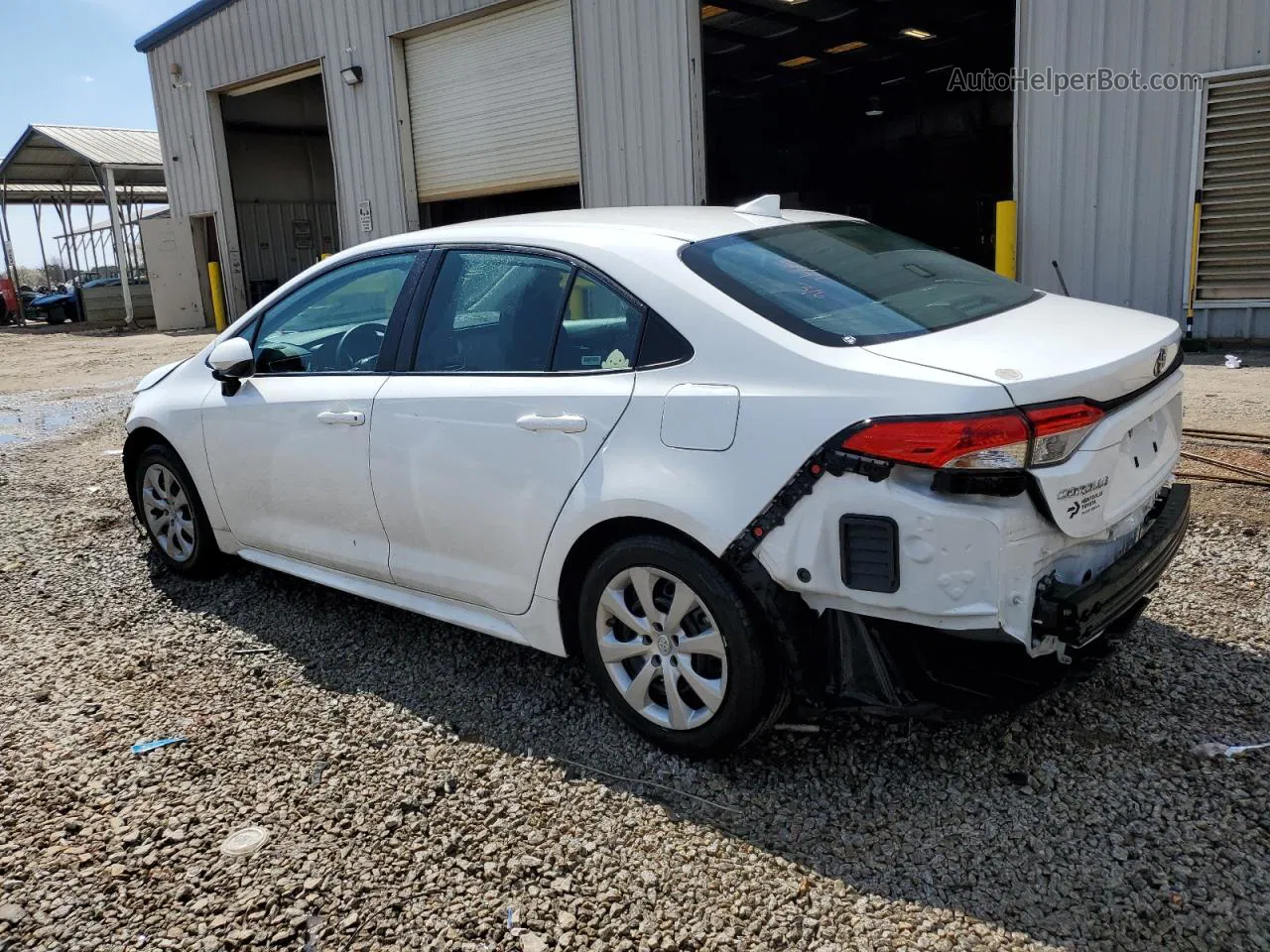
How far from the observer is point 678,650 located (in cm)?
294

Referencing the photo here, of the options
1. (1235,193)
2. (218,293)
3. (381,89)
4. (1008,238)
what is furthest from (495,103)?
(218,293)

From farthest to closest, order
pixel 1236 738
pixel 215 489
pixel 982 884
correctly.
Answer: pixel 215 489
pixel 1236 738
pixel 982 884

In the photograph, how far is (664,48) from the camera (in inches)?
465

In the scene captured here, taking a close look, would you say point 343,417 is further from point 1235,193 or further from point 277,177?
point 277,177

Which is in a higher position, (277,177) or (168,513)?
(277,177)

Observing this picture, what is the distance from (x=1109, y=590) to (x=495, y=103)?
13.2 meters

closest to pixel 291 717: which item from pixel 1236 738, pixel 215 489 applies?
pixel 215 489

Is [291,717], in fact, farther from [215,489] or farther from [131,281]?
[131,281]

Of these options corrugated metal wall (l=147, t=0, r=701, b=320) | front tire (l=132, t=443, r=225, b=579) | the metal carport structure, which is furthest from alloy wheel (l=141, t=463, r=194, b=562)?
the metal carport structure

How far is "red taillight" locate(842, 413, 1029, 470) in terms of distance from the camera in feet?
7.90

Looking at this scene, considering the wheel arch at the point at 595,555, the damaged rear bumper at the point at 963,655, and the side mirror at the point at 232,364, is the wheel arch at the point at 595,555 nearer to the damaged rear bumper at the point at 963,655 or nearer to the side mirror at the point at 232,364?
the damaged rear bumper at the point at 963,655

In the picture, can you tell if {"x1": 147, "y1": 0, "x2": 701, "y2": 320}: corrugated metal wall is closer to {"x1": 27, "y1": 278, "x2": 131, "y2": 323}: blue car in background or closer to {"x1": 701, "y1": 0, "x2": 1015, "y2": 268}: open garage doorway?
{"x1": 701, "y1": 0, "x2": 1015, "y2": 268}: open garage doorway

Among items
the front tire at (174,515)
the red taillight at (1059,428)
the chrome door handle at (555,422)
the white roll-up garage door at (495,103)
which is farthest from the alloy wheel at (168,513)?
the white roll-up garage door at (495,103)

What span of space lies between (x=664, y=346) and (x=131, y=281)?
94.3 feet
